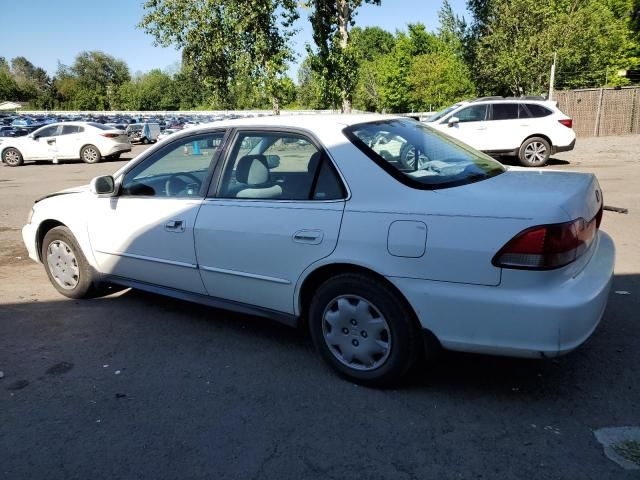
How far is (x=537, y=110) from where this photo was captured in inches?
519

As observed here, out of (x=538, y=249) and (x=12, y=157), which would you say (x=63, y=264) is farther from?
(x=12, y=157)

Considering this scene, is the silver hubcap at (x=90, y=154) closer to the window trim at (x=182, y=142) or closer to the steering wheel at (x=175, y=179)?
the window trim at (x=182, y=142)

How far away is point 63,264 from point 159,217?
148 centimetres

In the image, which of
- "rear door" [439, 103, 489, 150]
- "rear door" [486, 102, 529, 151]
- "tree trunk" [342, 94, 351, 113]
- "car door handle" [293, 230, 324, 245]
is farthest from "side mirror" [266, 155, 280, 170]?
"tree trunk" [342, 94, 351, 113]

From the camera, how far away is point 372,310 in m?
3.07

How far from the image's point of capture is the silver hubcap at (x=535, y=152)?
13273 millimetres

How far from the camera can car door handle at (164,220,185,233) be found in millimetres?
3855

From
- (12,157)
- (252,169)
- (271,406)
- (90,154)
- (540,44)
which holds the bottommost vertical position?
(271,406)

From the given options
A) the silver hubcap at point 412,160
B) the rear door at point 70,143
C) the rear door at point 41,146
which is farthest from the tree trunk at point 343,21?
the silver hubcap at point 412,160

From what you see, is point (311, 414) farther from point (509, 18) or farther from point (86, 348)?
point (509, 18)

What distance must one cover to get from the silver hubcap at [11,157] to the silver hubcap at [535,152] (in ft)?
61.3

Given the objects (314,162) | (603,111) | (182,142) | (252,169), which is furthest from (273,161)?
(603,111)

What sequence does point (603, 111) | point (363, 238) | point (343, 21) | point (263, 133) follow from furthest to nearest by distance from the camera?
1. point (603, 111)
2. point (343, 21)
3. point (263, 133)
4. point (363, 238)

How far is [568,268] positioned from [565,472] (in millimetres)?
953
